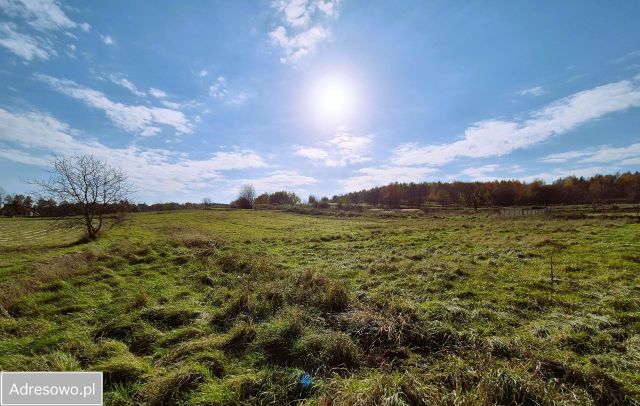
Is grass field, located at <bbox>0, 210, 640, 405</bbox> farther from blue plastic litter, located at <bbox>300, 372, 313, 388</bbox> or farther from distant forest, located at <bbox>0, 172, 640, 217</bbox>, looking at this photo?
distant forest, located at <bbox>0, 172, 640, 217</bbox>

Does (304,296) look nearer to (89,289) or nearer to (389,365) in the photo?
(389,365)

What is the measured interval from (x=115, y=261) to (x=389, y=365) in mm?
14419

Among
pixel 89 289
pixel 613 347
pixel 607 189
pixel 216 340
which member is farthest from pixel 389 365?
pixel 607 189

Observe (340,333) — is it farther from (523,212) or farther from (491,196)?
(491,196)

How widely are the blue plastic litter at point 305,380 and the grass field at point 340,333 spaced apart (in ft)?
0.19

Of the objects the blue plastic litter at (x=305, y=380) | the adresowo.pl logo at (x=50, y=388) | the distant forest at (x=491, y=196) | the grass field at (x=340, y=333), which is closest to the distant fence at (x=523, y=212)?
the distant forest at (x=491, y=196)

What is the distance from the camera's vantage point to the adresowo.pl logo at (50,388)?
Answer: 15.0ft

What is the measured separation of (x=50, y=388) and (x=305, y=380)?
4357mm

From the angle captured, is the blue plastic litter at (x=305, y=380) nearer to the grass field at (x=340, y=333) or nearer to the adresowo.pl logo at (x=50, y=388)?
the grass field at (x=340, y=333)

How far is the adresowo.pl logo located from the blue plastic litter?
3207 mm

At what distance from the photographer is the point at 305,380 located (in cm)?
497

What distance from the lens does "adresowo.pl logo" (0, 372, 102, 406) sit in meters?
4.58

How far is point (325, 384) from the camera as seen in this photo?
477 centimetres

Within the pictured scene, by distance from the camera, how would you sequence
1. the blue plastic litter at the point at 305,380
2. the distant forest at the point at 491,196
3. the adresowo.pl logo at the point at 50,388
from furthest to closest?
the distant forest at the point at 491,196
the blue plastic litter at the point at 305,380
the adresowo.pl logo at the point at 50,388
